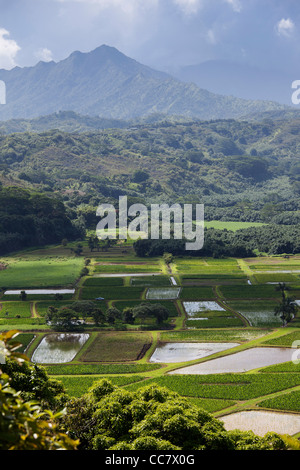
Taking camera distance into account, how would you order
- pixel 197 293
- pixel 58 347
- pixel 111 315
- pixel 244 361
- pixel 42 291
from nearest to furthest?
→ pixel 244 361, pixel 58 347, pixel 111 315, pixel 197 293, pixel 42 291

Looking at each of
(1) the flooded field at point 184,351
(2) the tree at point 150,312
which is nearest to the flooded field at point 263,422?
(1) the flooded field at point 184,351

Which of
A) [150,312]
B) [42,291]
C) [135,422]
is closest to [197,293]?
[150,312]

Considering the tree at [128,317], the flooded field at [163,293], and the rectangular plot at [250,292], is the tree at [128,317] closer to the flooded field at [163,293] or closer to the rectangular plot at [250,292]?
the flooded field at [163,293]

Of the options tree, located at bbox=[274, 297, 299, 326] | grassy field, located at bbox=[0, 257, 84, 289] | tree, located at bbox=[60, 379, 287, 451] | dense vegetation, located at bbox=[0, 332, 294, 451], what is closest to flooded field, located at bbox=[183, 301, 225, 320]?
tree, located at bbox=[274, 297, 299, 326]

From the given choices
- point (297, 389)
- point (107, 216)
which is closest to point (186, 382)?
point (297, 389)

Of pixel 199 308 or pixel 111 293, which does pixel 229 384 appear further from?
pixel 111 293

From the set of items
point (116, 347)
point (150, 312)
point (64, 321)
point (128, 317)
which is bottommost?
point (116, 347)

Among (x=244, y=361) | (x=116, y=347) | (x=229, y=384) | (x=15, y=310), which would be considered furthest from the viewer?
(x=15, y=310)
